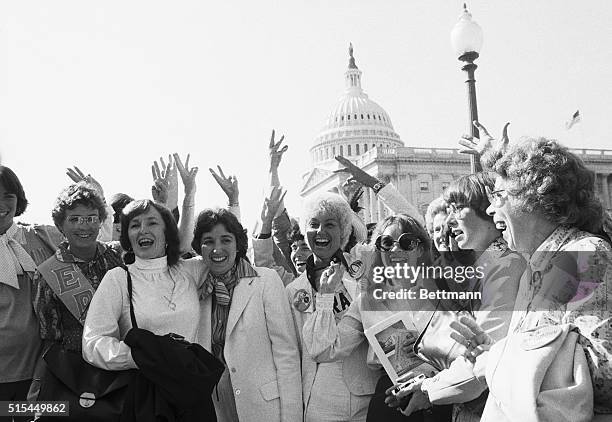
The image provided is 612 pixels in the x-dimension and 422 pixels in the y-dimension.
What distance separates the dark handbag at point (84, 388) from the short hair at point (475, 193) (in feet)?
6.16

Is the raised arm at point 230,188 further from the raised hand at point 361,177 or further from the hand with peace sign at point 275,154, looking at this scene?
the raised hand at point 361,177

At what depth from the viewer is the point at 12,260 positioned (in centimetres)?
441

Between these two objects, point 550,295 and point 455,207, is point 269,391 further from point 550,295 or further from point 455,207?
point 550,295

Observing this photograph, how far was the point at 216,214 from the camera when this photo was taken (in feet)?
13.8

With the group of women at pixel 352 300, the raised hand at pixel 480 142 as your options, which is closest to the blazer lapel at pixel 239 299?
the group of women at pixel 352 300

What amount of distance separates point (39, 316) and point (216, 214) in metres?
1.25

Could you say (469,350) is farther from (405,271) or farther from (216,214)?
(216,214)

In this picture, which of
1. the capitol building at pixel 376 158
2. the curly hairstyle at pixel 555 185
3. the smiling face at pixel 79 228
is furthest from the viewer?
the capitol building at pixel 376 158

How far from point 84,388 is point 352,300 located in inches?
60.7

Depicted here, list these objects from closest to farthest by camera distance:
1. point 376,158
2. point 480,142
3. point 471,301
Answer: point 471,301
point 480,142
point 376,158

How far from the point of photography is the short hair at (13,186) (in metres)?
4.48

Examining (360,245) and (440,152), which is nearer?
(360,245)

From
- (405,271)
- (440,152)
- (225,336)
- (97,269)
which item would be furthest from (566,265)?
(440,152)

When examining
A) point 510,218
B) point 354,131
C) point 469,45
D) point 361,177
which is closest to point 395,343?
point 510,218
